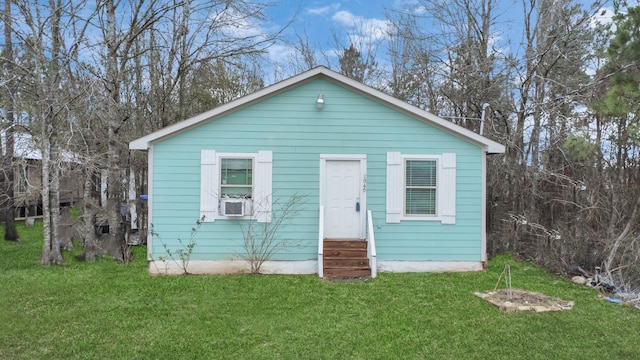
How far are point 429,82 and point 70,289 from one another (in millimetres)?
12686

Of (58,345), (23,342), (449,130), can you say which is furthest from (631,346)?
(23,342)

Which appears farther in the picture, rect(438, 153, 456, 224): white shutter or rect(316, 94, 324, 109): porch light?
rect(438, 153, 456, 224): white shutter

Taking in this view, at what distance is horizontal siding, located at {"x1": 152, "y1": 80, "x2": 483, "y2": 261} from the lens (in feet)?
26.6

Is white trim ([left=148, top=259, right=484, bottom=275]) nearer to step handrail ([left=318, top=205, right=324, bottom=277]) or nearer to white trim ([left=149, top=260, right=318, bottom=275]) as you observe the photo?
white trim ([left=149, top=260, right=318, bottom=275])

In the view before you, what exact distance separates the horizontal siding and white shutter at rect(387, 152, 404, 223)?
123mm

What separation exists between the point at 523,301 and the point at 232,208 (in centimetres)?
528

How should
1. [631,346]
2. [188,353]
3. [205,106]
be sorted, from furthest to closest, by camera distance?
[205,106] < [631,346] < [188,353]

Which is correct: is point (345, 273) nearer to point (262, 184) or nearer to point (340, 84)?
point (262, 184)

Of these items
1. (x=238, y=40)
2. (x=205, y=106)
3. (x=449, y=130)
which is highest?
(x=238, y=40)

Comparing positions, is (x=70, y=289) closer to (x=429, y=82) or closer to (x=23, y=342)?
(x=23, y=342)

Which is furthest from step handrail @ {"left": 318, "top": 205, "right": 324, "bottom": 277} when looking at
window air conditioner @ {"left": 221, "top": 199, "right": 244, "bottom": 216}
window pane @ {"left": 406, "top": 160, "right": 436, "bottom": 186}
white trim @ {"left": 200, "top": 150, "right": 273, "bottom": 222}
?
window pane @ {"left": 406, "top": 160, "right": 436, "bottom": 186}

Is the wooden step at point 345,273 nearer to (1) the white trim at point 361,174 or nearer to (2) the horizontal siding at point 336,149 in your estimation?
(2) the horizontal siding at point 336,149

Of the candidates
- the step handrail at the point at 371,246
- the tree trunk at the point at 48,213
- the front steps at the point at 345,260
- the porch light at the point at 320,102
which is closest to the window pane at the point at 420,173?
the step handrail at the point at 371,246

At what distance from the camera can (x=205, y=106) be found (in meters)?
15.9
